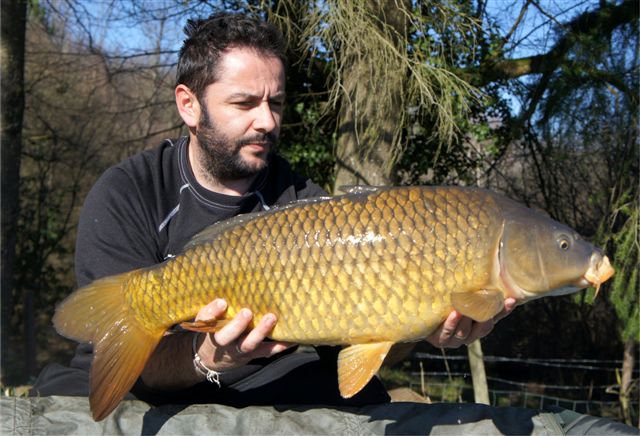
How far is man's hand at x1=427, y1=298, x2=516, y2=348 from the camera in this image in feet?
4.86

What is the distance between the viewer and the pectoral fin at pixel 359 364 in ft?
4.82

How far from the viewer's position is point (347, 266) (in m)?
1.46

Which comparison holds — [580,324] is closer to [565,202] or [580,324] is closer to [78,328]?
[565,202]

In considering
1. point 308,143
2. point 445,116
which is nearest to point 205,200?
point 445,116

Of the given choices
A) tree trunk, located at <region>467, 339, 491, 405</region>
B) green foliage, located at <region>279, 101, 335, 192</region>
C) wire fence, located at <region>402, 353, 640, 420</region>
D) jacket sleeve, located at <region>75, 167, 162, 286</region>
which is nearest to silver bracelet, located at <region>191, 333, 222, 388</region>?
jacket sleeve, located at <region>75, 167, 162, 286</region>

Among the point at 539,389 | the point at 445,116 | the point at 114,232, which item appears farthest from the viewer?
the point at 539,389

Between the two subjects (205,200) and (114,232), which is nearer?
(114,232)

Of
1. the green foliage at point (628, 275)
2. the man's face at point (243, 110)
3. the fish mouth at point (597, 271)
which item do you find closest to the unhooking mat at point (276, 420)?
the fish mouth at point (597, 271)

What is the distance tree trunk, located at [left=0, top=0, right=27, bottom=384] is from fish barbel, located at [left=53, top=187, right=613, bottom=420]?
3762 mm

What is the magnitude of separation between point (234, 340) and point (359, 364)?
279 millimetres

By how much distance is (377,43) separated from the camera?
360cm

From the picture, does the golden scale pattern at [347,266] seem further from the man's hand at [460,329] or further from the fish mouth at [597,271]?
the fish mouth at [597,271]

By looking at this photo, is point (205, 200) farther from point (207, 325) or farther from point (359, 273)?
point (359, 273)

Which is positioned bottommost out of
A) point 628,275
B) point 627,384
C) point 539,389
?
point 539,389
